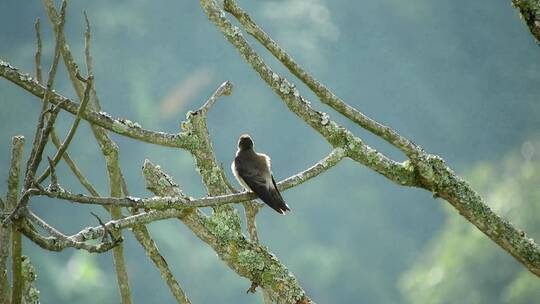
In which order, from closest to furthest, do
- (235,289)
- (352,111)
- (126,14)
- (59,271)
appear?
(352,111) < (59,271) < (235,289) < (126,14)

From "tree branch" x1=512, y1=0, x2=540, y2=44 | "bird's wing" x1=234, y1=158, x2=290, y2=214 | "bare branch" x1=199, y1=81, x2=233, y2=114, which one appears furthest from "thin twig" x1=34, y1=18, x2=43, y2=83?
"tree branch" x1=512, y1=0, x2=540, y2=44

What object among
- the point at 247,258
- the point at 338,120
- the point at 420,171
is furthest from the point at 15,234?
the point at 338,120

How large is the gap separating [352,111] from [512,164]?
5433 centimetres

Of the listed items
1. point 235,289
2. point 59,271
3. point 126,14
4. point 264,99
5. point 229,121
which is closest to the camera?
point 59,271

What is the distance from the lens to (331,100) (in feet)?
15.7

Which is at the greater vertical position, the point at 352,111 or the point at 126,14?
the point at 126,14

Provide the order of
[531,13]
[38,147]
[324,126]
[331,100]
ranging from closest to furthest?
1. [38,147]
2. [531,13]
3. [331,100]
4. [324,126]

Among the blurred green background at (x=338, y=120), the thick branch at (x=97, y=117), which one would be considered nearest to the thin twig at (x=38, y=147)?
the thick branch at (x=97, y=117)

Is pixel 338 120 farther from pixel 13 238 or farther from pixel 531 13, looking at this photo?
pixel 13 238

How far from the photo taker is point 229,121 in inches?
2953

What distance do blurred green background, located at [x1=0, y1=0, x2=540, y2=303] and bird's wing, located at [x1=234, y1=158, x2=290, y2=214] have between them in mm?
27861

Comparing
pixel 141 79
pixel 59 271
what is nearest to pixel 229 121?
pixel 141 79

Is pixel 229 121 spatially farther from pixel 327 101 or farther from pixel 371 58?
pixel 327 101

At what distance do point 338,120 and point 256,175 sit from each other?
2189 inches
